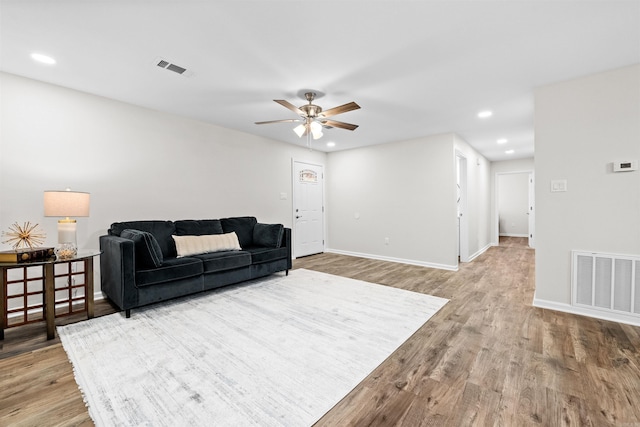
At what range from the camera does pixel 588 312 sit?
2.79m

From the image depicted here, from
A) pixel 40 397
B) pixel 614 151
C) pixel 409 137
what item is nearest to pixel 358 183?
pixel 409 137

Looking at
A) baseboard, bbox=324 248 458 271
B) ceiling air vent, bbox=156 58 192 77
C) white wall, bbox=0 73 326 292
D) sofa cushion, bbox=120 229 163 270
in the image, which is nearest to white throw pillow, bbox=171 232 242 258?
sofa cushion, bbox=120 229 163 270

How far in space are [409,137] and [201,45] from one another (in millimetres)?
4001

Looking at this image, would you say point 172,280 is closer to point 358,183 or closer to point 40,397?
point 40,397

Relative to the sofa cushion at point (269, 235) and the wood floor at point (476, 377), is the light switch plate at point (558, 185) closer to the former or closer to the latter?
the wood floor at point (476, 377)

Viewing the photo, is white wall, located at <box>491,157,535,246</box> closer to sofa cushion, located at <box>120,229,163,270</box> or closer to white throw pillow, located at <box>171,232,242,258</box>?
white throw pillow, located at <box>171,232,242,258</box>

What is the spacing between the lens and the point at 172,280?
3.02 meters

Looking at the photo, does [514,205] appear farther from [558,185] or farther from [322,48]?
[322,48]

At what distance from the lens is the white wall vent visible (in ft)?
8.45

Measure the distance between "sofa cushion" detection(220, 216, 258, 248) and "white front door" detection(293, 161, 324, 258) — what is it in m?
1.43

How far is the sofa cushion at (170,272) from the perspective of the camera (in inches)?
110

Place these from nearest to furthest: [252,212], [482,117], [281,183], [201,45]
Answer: [201,45] < [482,117] < [252,212] < [281,183]

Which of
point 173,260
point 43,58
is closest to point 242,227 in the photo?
point 173,260

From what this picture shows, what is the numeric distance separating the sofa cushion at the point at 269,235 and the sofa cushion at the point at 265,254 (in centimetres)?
10
